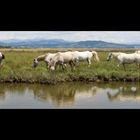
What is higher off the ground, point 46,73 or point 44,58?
point 44,58

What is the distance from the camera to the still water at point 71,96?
6.14 meters

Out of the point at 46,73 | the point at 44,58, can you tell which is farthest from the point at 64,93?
the point at 44,58

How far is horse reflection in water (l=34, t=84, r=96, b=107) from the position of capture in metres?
6.48

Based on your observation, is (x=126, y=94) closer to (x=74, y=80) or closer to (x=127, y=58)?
(x=74, y=80)

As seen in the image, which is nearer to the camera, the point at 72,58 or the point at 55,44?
the point at 55,44

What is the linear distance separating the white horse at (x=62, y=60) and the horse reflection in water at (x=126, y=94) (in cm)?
182

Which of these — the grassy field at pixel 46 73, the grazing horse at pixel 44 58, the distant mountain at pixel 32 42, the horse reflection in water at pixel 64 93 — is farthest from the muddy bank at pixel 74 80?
the distant mountain at pixel 32 42

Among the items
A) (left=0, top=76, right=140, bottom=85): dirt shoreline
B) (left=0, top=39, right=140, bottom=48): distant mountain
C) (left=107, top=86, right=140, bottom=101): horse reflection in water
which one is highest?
(left=0, top=39, right=140, bottom=48): distant mountain

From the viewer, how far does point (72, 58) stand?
29.7 feet

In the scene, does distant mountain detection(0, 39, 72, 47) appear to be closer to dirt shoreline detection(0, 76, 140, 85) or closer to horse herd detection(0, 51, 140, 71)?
dirt shoreline detection(0, 76, 140, 85)

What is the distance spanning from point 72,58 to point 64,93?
7.16 ft

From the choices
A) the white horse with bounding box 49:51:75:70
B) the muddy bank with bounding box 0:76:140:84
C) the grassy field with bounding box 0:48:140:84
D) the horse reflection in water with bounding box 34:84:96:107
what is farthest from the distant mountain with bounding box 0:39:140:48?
the white horse with bounding box 49:51:75:70

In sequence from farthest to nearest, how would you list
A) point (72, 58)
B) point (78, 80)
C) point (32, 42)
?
point (72, 58) < point (78, 80) < point (32, 42)
